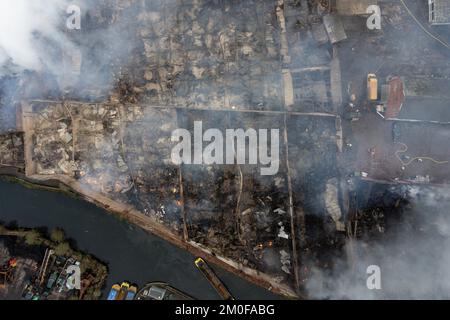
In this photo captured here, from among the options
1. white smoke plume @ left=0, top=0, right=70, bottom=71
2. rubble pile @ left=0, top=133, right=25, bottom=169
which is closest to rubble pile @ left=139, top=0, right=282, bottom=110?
white smoke plume @ left=0, top=0, right=70, bottom=71

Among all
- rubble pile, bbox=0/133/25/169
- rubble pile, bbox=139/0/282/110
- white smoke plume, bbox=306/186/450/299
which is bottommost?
white smoke plume, bbox=306/186/450/299

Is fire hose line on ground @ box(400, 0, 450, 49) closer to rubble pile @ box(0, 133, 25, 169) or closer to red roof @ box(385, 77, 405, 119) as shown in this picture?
red roof @ box(385, 77, 405, 119)

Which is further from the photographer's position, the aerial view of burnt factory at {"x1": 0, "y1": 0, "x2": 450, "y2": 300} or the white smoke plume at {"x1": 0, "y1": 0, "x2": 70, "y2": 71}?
the aerial view of burnt factory at {"x1": 0, "y1": 0, "x2": 450, "y2": 300}

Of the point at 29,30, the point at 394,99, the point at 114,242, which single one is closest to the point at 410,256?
the point at 394,99

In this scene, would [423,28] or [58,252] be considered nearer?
[423,28]

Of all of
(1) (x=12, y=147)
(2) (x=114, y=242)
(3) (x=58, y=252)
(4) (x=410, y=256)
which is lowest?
(4) (x=410, y=256)

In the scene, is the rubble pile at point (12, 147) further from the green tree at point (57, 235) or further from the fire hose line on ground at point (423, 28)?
the fire hose line on ground at point (423, 28)

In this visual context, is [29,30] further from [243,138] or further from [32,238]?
[243,138]

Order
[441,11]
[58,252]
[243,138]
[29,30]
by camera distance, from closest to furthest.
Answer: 1. [29,30]
2. [441,11]
3. [243,138]
4. [58,252]
